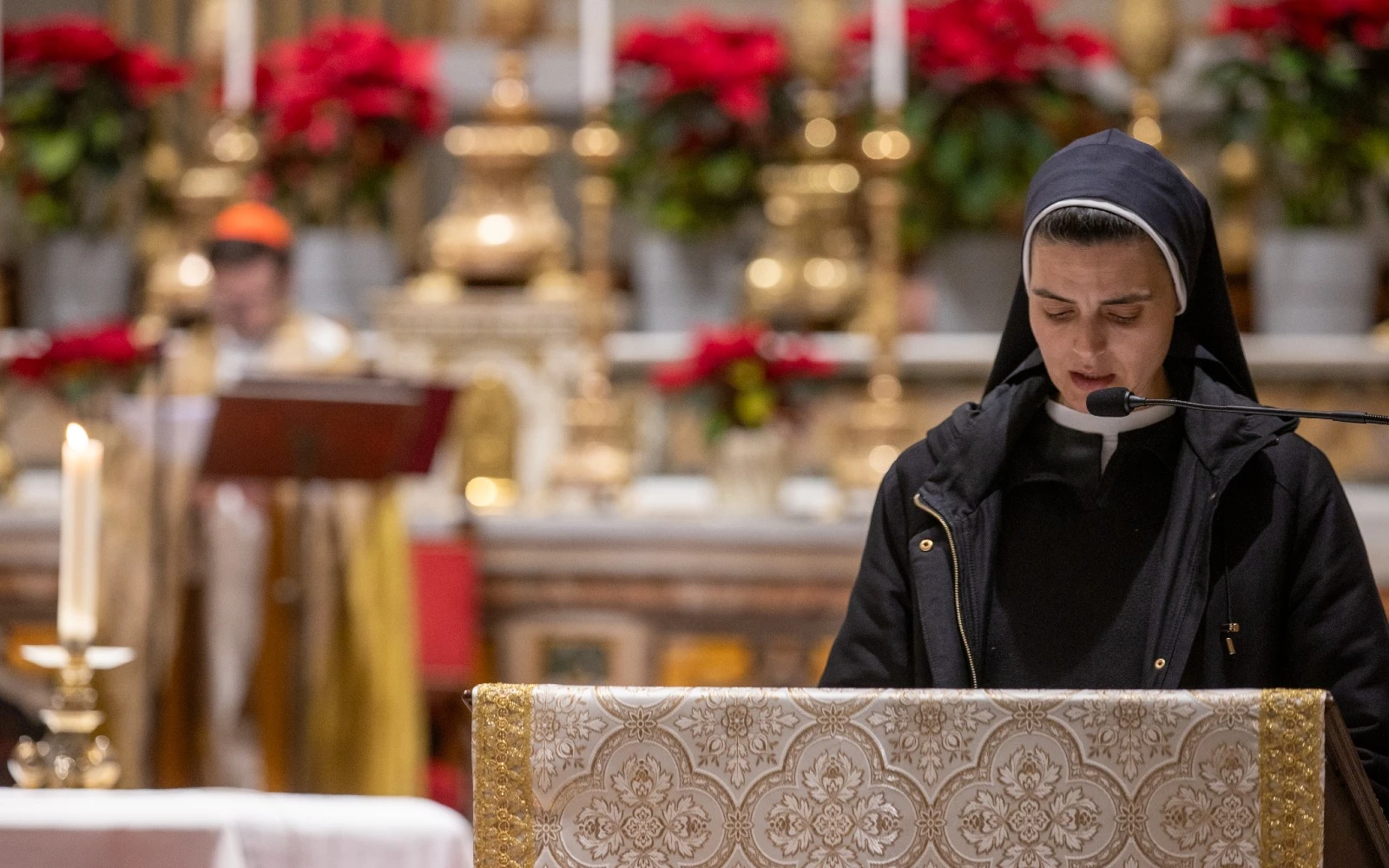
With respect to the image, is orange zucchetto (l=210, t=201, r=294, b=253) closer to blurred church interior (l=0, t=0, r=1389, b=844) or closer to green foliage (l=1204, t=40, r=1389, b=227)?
blurred church interior (l=0, t=0, r=1389, b=844)

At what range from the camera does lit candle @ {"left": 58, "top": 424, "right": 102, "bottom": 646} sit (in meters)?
2.40

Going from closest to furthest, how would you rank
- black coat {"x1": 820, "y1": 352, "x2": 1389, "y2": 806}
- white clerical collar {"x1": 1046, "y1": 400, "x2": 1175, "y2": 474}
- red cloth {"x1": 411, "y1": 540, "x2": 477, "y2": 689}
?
black coat {"x1": 820, "y1": 352, "x2": 1389, "y2": 806}
white clerical collar {"x1": 1046, "y1": 400, "x2": 1175, "y2": 474}
red cloth {"x1": 411, "y1": 540, "x2": 477, "y2": 689}

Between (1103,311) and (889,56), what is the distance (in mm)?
3072

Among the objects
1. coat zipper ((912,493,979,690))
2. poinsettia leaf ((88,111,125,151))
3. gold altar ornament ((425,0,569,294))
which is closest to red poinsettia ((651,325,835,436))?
gold altar ornament ((425,0,569,294))

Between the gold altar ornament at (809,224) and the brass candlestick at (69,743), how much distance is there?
3.47 m

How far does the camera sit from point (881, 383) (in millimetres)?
5203

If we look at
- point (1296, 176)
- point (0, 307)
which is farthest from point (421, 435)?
point (1296, 176)

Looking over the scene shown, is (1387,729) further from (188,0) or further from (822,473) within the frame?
(188,0)

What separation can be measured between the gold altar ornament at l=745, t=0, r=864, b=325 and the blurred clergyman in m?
1.31

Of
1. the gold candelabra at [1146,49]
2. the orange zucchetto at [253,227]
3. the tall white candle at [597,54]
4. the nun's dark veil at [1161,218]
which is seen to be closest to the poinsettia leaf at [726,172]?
the tall white candle at [597,54]

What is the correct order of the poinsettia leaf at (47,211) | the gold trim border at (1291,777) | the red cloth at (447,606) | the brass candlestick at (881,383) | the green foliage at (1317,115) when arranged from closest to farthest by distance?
1. the gold trim border at (1291,777)
2. the brass candlestick at (881,383)
3. the red cloth at (447,606)
4. the green foliage at (1317,115)
5. the poinsettia leaf at (47,211)

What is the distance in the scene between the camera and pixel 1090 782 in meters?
1.71

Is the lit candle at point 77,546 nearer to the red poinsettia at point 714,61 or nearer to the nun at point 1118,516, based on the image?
the nun at point 1118,516

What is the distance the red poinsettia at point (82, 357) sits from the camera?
5523 millimetres
